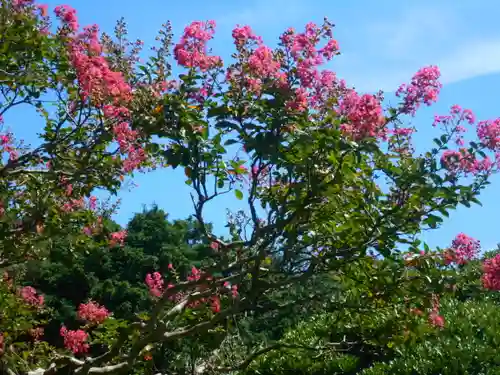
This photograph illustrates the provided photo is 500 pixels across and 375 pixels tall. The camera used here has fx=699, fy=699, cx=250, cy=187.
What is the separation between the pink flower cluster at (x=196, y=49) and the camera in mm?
5641

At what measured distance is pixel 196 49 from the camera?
5711 mm

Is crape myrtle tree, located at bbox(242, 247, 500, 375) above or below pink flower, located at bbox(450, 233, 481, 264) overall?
below

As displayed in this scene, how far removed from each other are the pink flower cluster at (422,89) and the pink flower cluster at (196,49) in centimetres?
175

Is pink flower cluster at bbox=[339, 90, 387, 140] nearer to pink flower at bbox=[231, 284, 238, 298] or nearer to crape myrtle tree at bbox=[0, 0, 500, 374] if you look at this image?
crape myrtle tree at bbox=[0, 0, 500, 374]

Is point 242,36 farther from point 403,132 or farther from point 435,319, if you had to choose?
point 435,319

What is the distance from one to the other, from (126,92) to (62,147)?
1.84 m

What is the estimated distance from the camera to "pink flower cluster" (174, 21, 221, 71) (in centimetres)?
564

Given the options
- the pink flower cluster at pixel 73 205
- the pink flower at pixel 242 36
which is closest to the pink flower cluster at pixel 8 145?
the pink flower cluster at pixel 73 205

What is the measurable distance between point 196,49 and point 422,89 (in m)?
2.02

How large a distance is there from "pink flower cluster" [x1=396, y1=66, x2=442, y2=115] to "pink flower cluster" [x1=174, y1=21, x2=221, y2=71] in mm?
1748

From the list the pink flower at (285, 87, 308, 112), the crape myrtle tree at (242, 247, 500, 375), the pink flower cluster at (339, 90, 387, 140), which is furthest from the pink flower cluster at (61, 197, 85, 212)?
the pink flower cluster at (339, 90, 387, 140)

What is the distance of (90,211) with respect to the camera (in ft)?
26.7

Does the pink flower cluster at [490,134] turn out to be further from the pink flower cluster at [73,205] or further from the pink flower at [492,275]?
the pink flower cluster at [73,205]

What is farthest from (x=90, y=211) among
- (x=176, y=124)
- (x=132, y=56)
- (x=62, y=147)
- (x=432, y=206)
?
(x=432, y=206)
